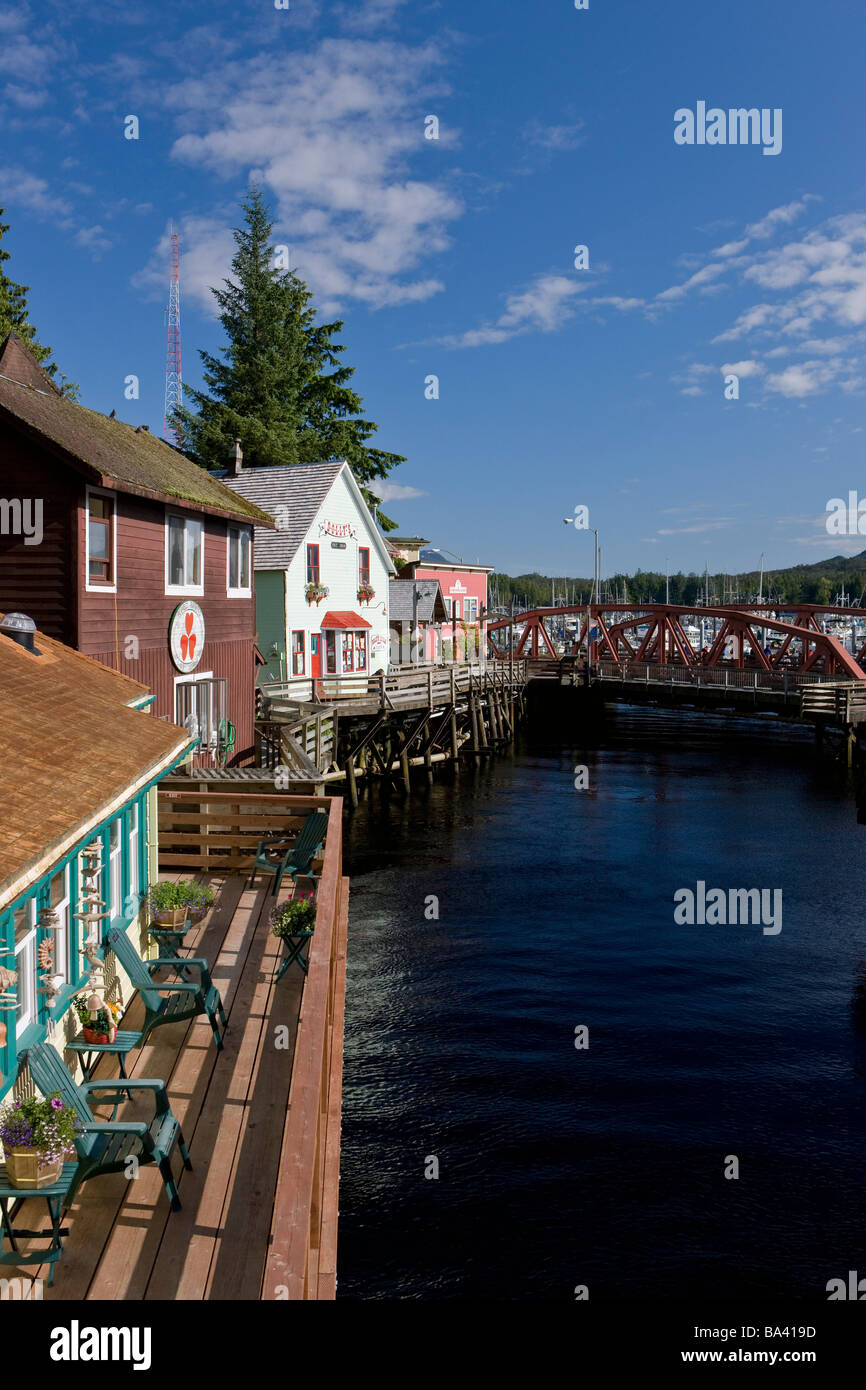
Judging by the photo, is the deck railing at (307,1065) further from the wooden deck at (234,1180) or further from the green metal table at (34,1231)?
the green metal table at (34,1231)

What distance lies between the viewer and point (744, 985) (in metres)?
17.9

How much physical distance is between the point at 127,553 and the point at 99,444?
2.26 m

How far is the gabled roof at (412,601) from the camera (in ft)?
174

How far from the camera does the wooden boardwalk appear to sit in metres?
5.79

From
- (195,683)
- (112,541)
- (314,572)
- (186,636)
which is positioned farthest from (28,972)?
(314,572)

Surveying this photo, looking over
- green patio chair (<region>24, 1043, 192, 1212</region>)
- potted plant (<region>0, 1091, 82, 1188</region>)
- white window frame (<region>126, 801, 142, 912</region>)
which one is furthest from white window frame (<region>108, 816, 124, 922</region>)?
potted plant (<region>0, 1091, 82, 1188</region>)

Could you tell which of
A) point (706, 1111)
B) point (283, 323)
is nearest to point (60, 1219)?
point (706, 1111)

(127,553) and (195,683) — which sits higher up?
(127,553)

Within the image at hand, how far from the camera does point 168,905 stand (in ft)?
36.9

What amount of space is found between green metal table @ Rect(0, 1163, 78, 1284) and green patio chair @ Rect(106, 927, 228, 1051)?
2.39 metres

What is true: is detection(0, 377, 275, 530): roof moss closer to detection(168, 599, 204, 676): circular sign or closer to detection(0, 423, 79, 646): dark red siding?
detection(0, 423, 79, 646): dark red siding

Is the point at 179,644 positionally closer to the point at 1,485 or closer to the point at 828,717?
the point at 1,485

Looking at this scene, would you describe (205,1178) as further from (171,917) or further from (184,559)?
(184,559)

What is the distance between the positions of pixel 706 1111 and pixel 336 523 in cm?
2948
